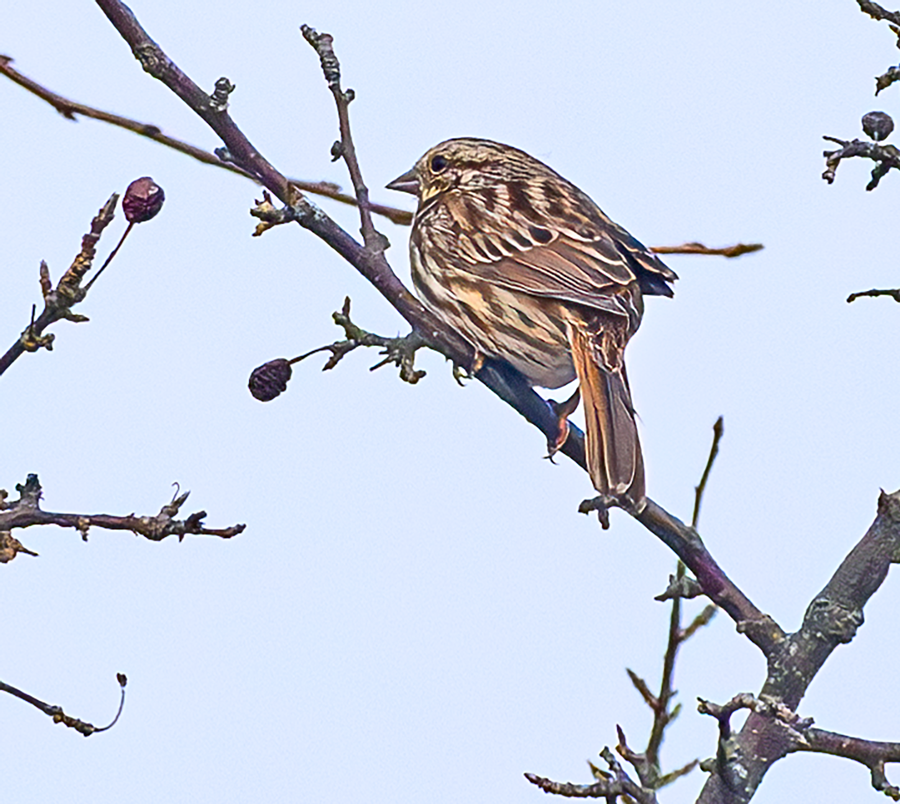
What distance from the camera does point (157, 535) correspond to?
266cm


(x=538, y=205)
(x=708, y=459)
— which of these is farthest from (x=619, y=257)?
(x=708, y=459)

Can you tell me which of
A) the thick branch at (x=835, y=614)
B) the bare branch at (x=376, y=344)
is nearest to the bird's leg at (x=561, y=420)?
the bare branch at (x=376, y=344)

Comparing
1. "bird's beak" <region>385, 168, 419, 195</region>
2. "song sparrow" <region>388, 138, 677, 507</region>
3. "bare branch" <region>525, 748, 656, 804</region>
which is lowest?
"bare branch" <region>525, 748, 656, 804</region>

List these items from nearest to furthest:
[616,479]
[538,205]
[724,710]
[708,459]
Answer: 1. [724,710]
2. [616,479]
3. [708,459]
4. [538,205]

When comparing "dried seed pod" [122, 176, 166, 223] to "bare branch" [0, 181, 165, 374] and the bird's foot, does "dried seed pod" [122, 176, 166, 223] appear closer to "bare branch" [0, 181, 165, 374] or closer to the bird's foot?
"bare branch" [0, 181, 165, 374]

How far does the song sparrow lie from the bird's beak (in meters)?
0.28

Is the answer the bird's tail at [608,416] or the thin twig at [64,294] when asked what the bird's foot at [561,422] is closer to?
the bird's tail at [608,416]

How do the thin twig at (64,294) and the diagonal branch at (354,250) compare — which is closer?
the thin twig at (64,294)

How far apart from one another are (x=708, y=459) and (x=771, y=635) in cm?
56

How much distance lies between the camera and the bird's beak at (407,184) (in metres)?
5.47

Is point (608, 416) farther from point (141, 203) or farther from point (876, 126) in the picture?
point (141, 203)

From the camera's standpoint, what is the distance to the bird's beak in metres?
5.47

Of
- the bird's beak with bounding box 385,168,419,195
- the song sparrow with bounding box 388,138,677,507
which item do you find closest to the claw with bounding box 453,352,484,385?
the song sparrow with bounding box 388,138,677,507

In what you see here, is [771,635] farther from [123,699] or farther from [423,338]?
[123,699]
